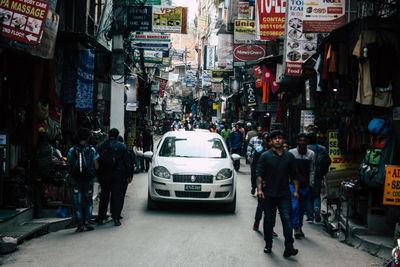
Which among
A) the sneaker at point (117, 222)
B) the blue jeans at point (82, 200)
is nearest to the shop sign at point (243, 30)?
the sneaker at point (117, 222)

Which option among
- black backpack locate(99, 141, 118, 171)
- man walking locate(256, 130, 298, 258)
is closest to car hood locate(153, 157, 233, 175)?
black backpack locate(99, 141, 118, 171)

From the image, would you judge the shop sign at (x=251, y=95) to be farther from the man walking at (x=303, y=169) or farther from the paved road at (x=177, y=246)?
the man walking at (x=303, y=169)

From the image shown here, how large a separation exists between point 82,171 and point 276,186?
11.9 ft

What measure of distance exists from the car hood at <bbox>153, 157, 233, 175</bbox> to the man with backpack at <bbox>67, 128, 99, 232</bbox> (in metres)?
2.12

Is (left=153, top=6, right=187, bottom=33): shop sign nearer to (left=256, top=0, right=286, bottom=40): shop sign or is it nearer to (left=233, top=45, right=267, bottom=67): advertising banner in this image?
(left=256, top=0, right=286, bottom=40): shop sign

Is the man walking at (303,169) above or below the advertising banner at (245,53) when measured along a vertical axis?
below

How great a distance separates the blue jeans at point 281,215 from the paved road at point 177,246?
304 millimetres

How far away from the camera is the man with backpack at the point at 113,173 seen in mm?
9578

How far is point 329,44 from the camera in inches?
414

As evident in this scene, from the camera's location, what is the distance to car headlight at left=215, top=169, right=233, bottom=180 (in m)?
10.8

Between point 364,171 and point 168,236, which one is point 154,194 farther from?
point 364,171

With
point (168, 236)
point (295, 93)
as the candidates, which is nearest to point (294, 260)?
point (168, 236)

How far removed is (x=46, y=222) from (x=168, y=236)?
8.31 ft

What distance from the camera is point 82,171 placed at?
8.81 m
